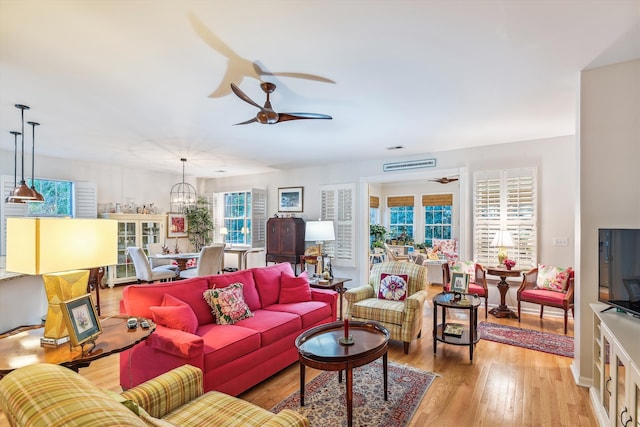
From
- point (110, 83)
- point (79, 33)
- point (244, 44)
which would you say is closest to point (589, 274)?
point (244, 44)

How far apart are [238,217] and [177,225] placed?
1.50 meters

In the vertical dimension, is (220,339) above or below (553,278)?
below

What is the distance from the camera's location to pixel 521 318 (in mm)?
4570

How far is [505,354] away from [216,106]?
3871 mm

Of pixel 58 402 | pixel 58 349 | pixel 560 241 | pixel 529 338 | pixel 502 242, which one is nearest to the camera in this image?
→ pixel 58 402

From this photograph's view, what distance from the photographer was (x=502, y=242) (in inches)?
185

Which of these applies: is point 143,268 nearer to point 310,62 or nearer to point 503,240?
point 310,62

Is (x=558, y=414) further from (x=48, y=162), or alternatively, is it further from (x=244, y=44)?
(x=48, y=162)

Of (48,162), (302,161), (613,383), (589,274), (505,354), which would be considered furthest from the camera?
(302,161)

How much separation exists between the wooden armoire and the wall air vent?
2.06 metres

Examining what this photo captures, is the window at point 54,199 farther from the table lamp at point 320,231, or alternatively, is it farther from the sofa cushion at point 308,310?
the sofa cushion at point 308,310

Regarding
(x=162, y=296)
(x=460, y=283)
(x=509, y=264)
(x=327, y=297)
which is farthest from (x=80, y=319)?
(x=509, y=264)

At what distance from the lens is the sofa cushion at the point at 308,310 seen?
3.32 meters

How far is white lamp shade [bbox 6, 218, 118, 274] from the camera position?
1.51 m
